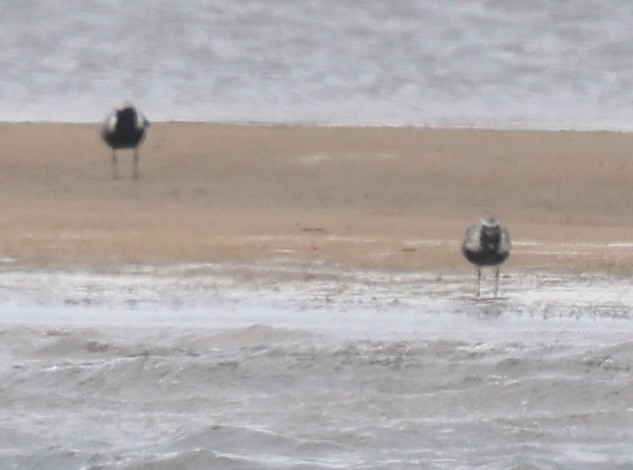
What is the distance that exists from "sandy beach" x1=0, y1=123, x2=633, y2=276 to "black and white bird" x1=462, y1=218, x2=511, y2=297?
640 millimetres

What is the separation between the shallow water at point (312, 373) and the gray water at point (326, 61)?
10755 millimetres

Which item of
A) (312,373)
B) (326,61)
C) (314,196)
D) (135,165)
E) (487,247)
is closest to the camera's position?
(312,373)

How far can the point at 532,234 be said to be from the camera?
13.4 m

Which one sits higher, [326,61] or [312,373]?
[326,61]

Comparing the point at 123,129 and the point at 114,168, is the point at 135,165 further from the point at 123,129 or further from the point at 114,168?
the point at 123,129

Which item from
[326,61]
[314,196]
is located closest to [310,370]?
[314,196]

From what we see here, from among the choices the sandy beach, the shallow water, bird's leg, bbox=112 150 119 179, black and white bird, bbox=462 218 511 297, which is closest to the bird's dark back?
bird's leg, bbox=112 150 119 179

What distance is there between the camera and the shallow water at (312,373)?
25.7 ft

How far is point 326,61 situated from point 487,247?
1506cm

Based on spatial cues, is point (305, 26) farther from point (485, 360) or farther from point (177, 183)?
point (485, 360)

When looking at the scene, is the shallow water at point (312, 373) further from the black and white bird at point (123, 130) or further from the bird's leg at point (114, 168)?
the black and white bird at point (123, 130)

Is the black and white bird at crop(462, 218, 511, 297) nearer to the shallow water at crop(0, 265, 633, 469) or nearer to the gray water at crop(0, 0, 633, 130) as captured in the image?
the shallow water at crop(0, 265, 633, 469)

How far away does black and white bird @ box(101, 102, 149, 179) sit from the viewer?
16766 mm

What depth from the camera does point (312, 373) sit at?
29.2ft
